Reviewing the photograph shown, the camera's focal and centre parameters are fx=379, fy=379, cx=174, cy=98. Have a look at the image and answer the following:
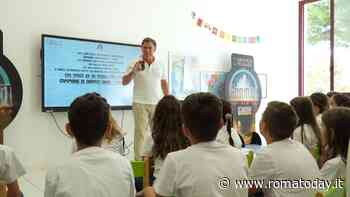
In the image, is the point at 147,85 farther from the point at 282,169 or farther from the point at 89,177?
the point at 89,177

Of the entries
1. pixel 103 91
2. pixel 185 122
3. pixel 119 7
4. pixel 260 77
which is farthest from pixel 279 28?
pixel 185 122

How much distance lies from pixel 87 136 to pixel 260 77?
5.43m

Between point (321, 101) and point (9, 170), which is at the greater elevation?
point (321, 101)

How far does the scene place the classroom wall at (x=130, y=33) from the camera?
4.03 meters

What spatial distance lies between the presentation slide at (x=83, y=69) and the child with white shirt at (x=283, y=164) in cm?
286

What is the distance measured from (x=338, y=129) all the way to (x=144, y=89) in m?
2.36

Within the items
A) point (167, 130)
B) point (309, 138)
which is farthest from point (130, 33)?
point (309, 138)

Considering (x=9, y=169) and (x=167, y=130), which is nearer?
(x=9, y=169)

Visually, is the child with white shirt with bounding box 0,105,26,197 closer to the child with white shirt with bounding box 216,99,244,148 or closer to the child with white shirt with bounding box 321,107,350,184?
the child with white shirt with bounding box 216,99,244,148

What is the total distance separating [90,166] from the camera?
137 cm

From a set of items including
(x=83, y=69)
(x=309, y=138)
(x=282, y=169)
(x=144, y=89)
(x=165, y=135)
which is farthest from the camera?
(x=83, y=69)

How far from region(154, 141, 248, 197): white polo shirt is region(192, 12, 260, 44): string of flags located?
4360mm

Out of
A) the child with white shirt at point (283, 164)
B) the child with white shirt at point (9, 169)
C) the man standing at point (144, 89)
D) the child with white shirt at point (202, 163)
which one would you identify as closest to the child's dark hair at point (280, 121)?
the child with white shirt at point (283, 164)

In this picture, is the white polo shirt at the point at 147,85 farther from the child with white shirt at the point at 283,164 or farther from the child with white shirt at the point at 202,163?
the child with white shirt at the point at 202,163
